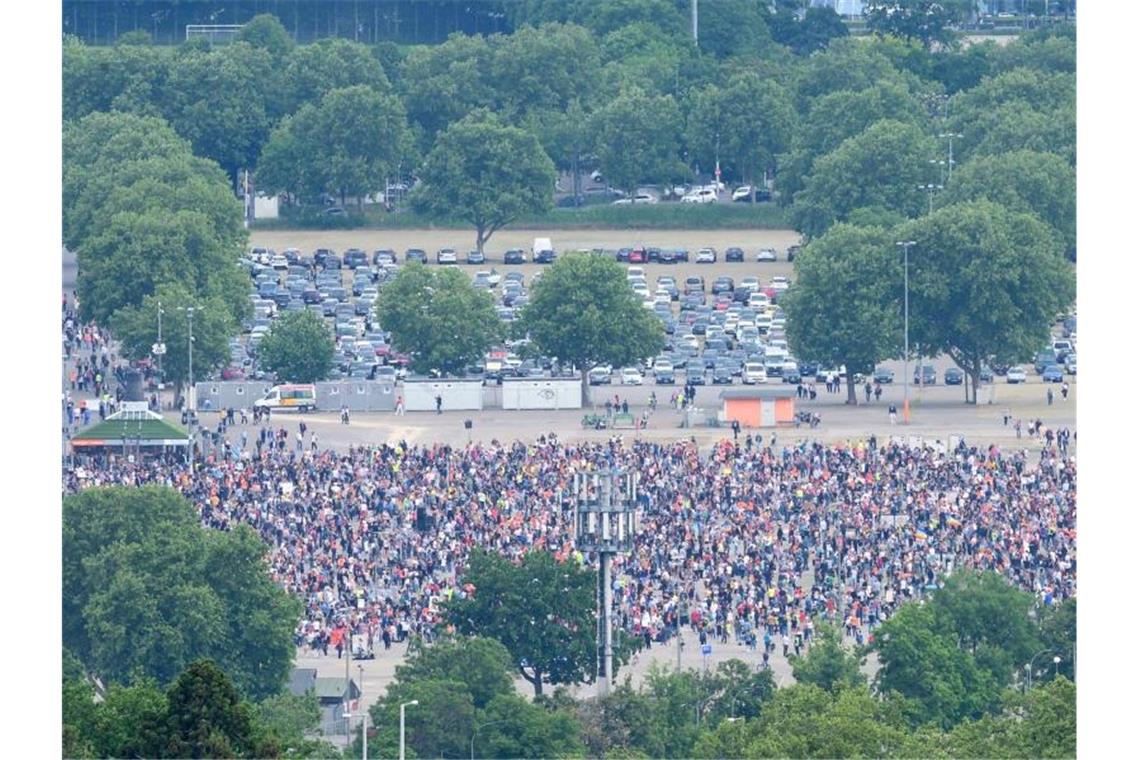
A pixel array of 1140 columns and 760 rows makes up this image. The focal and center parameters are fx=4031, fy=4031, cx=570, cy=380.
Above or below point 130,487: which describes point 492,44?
above

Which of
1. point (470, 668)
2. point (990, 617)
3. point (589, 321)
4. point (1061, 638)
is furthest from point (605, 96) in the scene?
point (470, 668)

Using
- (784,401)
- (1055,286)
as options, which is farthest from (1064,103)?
(784,401)

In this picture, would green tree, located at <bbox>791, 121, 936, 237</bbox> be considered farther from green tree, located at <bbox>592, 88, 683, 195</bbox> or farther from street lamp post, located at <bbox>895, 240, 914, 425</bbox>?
street lamp post, located at <bbox>895, 240, 914, 425</bbox>

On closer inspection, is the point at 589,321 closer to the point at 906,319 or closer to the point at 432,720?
the point at 906,319

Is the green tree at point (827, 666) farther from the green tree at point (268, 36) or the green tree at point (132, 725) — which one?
the green tree at point (268, 36)

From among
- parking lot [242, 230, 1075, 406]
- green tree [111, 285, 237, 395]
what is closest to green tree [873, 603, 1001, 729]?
parking lot [242, 230, 1075, 406]

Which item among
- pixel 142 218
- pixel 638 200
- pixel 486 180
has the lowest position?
pixel 142 218

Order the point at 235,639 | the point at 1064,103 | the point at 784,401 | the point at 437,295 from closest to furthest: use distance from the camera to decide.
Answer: the point at 235,639
the point at 784,401
the point at 437,295
the point at 1064,103
